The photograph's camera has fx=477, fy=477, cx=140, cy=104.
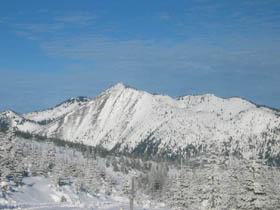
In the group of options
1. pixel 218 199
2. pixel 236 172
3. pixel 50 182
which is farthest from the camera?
pixel 50 182

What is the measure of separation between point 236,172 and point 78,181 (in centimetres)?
8758

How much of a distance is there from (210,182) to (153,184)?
132 metres

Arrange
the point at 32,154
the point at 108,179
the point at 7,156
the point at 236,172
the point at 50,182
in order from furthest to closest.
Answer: the point at 108,179 < the point at 32,154 < the point at 50,182 < the point at 7,156 < the point at 236,172

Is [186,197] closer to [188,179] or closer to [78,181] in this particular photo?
[188,179]

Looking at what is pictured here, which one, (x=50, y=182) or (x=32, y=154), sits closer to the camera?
(x=50, y=182)

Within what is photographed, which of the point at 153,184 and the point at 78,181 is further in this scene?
the point at 153,184

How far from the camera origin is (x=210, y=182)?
4641cm

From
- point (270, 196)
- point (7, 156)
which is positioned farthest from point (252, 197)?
point (7, 156)

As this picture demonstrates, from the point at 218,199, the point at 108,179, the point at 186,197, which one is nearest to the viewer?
the point at 218,199

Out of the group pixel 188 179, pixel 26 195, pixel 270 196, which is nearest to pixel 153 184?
pixel 26 195

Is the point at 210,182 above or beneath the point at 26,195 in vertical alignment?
above

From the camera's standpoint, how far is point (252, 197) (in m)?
38.1

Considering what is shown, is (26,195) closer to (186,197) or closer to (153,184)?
(186,197)

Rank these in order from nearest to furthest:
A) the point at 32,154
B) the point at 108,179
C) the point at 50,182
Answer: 1. the point at 50,182
2. the point at 32,154
3. the point at 108,179
